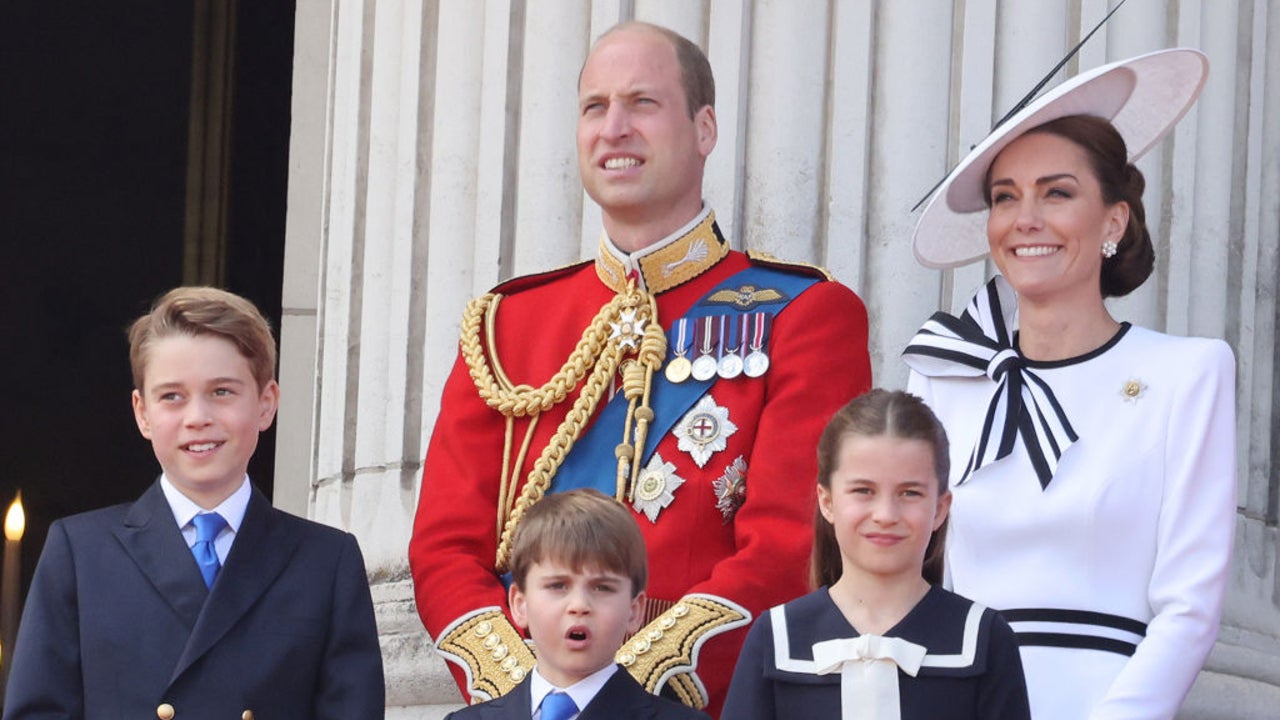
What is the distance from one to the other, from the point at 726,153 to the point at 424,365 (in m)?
0.88

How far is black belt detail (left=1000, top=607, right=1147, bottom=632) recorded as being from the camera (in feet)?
13.1

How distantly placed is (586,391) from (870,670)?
1.12m

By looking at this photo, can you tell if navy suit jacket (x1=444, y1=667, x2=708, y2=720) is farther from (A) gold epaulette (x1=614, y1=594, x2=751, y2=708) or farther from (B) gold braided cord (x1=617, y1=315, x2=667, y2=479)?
(B) gold braided cord (x1=617, y1=315, x2=667, y2=479)

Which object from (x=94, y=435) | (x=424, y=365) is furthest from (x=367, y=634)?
(x=94, y=435)

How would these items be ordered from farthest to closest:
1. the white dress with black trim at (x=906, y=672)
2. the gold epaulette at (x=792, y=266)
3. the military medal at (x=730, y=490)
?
the gold epaulette at (x=792, y=266) < the military medal at (x=730, y=490) < the white dress with black trim at (x=906, y=672)

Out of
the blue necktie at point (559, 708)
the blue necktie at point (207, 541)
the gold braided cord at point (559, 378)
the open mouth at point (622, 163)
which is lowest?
the blue necktie at point (559, 708)

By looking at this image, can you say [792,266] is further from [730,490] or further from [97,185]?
[97,185]

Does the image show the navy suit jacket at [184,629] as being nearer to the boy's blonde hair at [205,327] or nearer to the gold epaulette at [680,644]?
the boy's blonde hair at [205,327]

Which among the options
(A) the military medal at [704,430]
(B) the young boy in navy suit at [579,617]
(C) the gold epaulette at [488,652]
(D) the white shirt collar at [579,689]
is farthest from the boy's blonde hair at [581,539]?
(A) the military medal at [704,430]

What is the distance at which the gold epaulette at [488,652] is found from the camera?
13.6 feet

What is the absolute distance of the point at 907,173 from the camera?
520cm

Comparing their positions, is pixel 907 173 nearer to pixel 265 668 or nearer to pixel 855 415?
pixel 855 415

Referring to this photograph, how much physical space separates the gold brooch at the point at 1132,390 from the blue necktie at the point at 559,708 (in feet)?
3.47

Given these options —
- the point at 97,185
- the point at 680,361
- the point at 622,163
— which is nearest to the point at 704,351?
the point at 680,361
